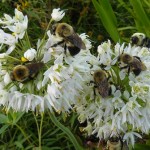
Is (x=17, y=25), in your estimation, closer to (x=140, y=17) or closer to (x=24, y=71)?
(x=24, y=71)

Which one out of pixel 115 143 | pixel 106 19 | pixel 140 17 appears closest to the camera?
pixel 115 143

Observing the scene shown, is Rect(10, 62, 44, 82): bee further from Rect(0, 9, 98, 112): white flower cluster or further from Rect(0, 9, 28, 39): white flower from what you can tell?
Rect(0, 9, 28, 39): white flower

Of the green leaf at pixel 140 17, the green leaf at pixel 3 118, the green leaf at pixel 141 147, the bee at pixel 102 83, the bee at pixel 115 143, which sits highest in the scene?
the bee at pixel 102 83

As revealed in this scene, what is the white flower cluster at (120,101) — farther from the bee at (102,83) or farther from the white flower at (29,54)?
the white flower at (29,54)

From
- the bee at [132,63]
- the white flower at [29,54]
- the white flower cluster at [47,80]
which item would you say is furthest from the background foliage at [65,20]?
the bee at [132,63]

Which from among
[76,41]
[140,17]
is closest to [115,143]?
[76,41]


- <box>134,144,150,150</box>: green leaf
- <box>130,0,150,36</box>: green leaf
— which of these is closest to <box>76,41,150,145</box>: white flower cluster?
<box>134,144,150,150</box>: green leaf

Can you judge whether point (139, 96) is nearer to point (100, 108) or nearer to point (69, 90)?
point (100, 108)
